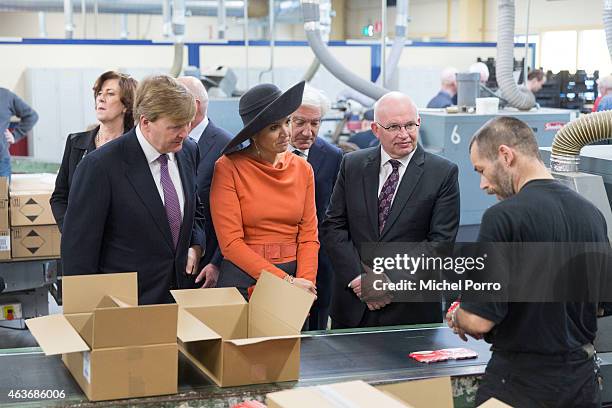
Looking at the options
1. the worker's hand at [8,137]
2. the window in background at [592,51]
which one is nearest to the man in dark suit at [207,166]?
the worker's hand at [8,137]

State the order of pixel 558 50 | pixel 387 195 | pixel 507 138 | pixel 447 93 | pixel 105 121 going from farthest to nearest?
pixel 558 50 → pixel 447 93 → pixel 105 121 → pixel 387 195 → pixel 507 138

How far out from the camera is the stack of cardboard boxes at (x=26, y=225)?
160 inches

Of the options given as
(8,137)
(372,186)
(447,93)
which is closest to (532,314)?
(372,186)

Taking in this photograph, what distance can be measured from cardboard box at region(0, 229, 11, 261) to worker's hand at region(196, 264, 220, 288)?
5.47 ft

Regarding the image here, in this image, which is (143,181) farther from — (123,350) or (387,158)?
(387,158)

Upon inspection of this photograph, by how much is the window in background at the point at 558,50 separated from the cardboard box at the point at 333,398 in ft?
40.7

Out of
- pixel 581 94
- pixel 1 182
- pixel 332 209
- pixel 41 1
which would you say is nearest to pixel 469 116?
pixel 332 209

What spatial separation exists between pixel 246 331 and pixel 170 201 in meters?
0.48

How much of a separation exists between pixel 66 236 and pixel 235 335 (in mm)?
571

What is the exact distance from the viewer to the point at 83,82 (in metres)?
8.39

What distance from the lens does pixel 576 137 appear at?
2.48 m

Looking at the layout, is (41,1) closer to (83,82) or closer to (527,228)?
(83,82)

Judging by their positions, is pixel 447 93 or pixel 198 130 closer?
pixel 198 130

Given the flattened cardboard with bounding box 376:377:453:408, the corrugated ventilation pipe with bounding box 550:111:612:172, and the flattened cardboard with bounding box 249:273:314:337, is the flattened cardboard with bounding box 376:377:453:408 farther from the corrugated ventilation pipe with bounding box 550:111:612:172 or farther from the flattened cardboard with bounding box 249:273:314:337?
the corrugated ventilation pipe with bounding box 550:111:612:172
